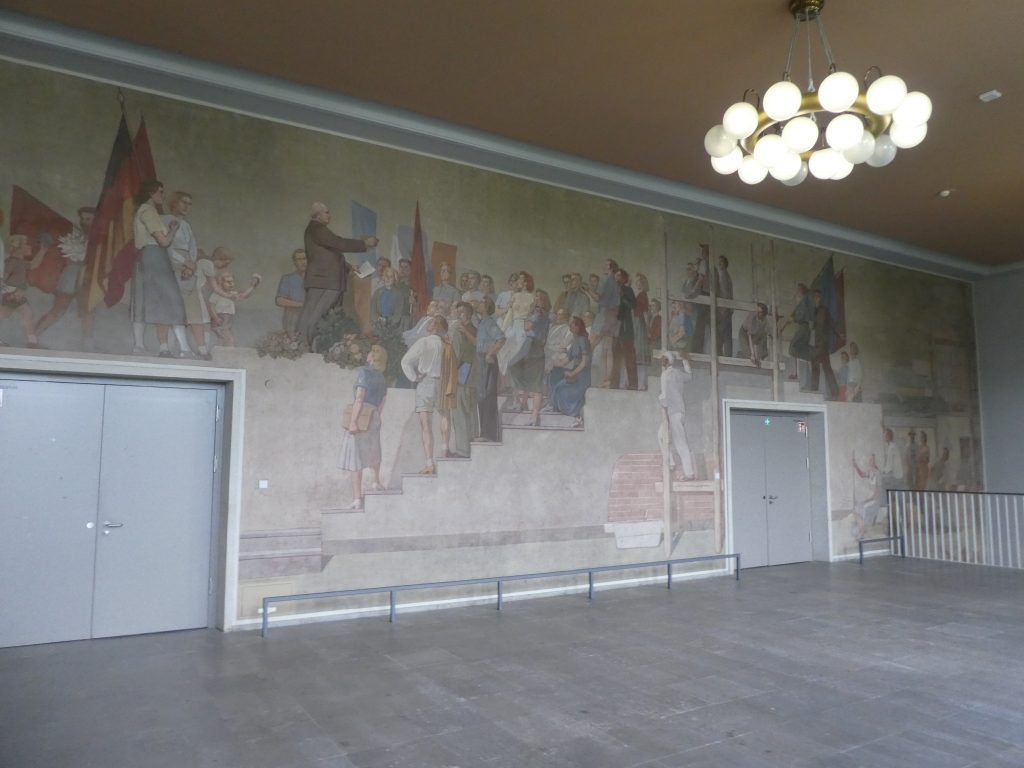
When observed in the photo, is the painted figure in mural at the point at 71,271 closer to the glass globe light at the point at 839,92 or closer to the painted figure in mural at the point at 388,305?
the painted figure in mural at the point at 388,305

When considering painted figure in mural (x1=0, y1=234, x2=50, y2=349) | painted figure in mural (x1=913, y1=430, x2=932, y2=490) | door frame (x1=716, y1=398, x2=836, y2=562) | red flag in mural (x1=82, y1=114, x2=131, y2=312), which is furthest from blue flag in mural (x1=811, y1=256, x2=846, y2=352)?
painted figure in mural (x1=0, y1=234, x2=50, y2=349)

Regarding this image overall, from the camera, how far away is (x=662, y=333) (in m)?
10.5

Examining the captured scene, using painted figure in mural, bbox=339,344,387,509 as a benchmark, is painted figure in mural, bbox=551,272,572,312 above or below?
above

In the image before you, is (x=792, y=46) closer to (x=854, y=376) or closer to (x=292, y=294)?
(x=292, y=294)

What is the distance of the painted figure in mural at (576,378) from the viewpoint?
9.44 metres

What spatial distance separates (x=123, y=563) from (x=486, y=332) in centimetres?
465

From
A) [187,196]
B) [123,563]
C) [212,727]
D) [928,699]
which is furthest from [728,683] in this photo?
[187,196]

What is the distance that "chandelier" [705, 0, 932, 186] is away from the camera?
4906 millimetres

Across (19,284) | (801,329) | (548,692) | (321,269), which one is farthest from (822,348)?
(19,284)

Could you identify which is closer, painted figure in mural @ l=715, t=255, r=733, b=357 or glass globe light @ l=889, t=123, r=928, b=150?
glass globe light @ l=889, t=123, r=928, b=150

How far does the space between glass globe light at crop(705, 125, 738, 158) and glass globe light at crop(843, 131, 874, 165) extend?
0.86 metres

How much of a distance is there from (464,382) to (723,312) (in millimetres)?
4804

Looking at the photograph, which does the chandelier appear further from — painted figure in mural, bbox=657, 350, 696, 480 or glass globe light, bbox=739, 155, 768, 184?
painted figure in mural, bbox=657, 350, 696, 480

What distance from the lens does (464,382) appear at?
8.63m
